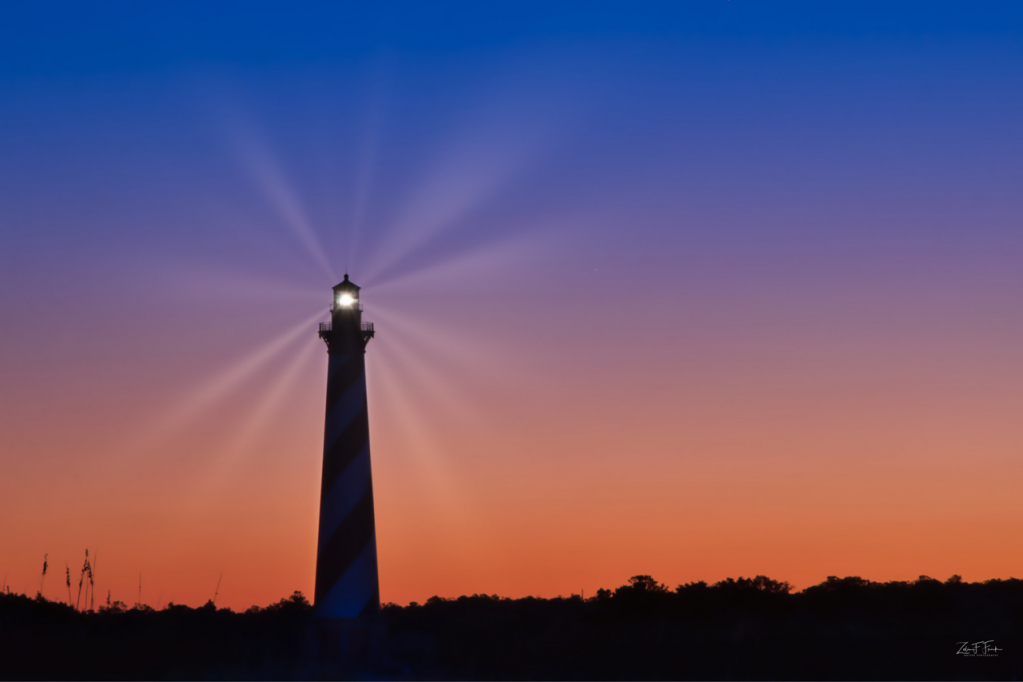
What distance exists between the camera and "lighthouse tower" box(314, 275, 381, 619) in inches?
2360

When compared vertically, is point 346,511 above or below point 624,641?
above

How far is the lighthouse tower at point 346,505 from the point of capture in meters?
59.9

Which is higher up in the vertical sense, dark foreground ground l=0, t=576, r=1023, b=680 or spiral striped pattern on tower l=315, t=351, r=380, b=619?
spiral striped pattern on tower l=315, t=351, r=380, b=619

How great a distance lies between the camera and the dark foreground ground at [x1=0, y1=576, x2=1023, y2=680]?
53.9 meters

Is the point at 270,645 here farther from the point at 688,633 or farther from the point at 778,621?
the point at 778,621

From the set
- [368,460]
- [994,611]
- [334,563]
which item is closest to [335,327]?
[368,460]

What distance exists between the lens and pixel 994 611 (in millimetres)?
66125

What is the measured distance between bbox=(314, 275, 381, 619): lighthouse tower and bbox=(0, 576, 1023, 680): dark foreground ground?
1588 millimetres

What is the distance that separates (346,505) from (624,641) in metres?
14.4

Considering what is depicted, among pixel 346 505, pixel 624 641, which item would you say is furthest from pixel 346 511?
pixel 624 641

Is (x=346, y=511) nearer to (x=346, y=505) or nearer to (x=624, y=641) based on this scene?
(x=346, y=505)

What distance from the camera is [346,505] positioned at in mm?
60344

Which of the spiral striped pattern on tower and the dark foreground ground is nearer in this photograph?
the dark foreground ground

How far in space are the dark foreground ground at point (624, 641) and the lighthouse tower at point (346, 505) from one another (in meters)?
1.59
